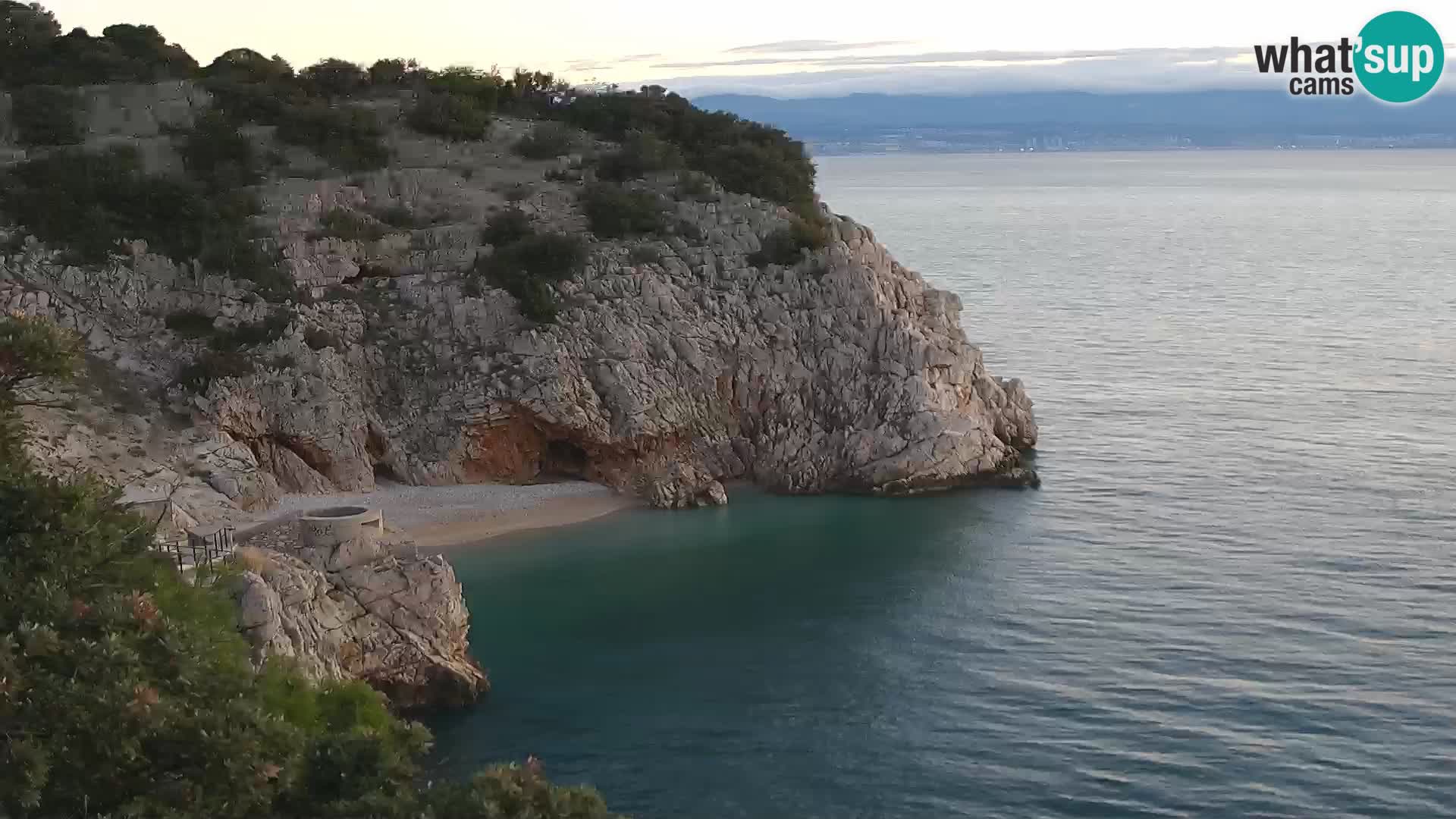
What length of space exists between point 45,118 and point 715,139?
837 inches

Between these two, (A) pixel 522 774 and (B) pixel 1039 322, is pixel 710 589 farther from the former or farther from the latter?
(B) pixel 1039 322

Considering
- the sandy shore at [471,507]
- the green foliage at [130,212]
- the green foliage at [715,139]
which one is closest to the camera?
the sandy shore at [471,507]

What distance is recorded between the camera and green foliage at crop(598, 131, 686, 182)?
49.6m

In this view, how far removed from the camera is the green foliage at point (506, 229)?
148 ft

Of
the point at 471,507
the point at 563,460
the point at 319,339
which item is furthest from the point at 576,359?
the point at 319,339

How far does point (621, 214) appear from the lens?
46.0 meters

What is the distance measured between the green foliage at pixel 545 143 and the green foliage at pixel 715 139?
1.96 metres

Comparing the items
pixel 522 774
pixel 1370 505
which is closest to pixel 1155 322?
pixel 1370 505

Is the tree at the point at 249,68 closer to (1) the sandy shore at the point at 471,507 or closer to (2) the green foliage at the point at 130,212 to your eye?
(2) the green foliage at the point at 130,212

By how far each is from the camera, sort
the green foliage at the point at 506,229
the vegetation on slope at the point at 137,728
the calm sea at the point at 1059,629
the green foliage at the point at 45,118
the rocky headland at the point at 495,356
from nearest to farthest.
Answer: the vegetation on slope at the point at 137,728 → the calm sea at the point at 1059,629 → the rocky headland at the point at 495,356 → the green foliage at the point at 506,229 → the green foliage at the point at 45,118

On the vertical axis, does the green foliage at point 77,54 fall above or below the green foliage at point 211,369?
above

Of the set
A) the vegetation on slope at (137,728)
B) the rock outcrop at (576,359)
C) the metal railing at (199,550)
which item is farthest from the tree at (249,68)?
the vegetation on slope at (137,728)

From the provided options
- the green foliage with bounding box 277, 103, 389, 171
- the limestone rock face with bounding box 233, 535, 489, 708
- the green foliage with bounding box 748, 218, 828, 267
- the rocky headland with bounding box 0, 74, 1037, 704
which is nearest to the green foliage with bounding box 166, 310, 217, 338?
the rocky headland with bounding box 0, 74, 1037, 704

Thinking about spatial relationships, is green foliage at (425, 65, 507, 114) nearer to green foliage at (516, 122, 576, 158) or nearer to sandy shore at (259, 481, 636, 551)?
green foliage at (516, 122, 576, 158)
